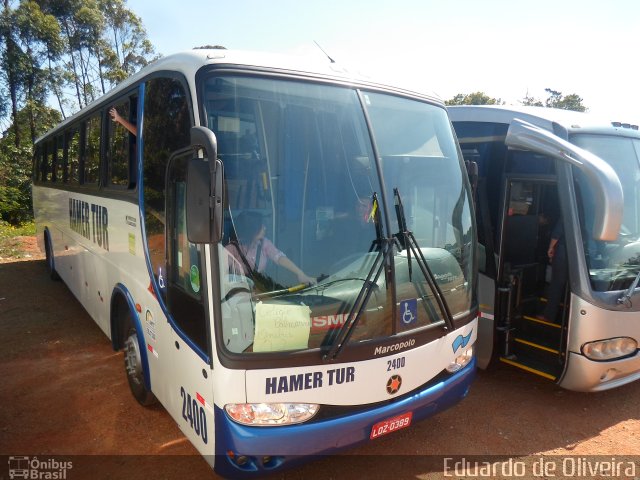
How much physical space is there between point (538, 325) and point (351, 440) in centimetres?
280

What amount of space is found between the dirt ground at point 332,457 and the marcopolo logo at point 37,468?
0.15 feet

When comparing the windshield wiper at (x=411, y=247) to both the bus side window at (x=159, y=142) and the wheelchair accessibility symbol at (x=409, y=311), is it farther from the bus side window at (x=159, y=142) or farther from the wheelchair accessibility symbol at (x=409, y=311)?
the bus side window at (x=159, y=142)

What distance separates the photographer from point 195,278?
281 centimetres

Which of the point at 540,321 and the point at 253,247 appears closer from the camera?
the point at 253,247

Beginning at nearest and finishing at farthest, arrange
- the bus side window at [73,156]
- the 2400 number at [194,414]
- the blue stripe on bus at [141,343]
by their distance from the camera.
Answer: the 2400 number at [194,414] < the blue stripe on bus at [141,343] < the bus side window at [73,156]

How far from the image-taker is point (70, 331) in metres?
6.29

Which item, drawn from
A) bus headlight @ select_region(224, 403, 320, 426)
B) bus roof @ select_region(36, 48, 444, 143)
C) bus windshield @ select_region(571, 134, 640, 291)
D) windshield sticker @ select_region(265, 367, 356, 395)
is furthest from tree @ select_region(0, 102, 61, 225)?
bus windshield @ select_region(571, 134, 640, 291)

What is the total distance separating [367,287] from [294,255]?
1.59ft

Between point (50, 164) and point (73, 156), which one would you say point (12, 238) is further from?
point (73, 156)

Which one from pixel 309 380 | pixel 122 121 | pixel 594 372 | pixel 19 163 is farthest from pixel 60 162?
pixel 19 163

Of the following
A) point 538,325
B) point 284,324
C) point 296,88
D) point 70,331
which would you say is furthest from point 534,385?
point 70,331

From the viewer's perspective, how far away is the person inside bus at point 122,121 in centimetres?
396

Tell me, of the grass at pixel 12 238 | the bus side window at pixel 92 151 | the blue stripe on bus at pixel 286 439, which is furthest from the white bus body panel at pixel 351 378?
the grass at pixel 12 238

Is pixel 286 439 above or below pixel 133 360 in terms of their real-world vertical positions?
above
